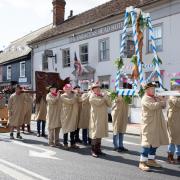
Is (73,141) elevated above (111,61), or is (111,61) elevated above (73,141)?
(111,61)

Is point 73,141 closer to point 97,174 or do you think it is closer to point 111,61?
point 97,174

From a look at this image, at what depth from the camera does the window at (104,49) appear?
73.9ft

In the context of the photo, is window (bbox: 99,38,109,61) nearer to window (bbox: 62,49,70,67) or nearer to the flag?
the flag

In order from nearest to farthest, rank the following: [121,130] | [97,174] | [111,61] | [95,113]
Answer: [97,174] → [95,113] → [121,130] → [111,61]

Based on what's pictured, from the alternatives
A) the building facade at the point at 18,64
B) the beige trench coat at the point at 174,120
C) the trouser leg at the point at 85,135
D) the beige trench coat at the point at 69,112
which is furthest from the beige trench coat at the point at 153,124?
the building facade at the point at 18,64

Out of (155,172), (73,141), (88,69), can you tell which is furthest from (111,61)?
(155,172)

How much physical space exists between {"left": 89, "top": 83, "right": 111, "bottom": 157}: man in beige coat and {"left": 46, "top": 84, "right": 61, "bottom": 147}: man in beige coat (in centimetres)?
182

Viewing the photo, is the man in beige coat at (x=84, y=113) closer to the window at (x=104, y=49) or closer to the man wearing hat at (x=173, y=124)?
the man wearing hat at (x=173, y=124)

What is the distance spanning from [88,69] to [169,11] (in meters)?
7.32

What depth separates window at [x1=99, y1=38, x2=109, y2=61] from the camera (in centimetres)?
2252

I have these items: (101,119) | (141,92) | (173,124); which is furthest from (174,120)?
(101,119)

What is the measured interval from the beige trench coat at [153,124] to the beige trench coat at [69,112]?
3.03m

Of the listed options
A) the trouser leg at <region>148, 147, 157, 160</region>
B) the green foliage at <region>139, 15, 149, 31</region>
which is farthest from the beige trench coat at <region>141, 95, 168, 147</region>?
the green foliage at <region>139, 15, 149, 31</region>

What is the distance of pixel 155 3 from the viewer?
18.7 metres
